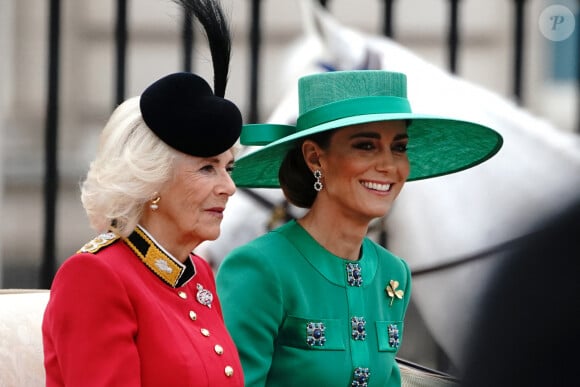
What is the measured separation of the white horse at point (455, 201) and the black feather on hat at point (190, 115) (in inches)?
36.6

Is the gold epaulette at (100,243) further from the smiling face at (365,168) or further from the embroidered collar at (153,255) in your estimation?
the smiling face at (365,168)

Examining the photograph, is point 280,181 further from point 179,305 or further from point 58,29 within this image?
point 58,29

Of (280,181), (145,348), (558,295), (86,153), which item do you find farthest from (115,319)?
(86,153)

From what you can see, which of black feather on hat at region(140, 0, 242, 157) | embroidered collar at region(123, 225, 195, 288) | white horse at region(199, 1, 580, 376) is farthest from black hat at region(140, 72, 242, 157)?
white horse at region(199, 1, 580, 376)

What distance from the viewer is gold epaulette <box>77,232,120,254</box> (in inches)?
46.8

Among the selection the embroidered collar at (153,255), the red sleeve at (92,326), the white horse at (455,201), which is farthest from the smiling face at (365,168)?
the white horse at (455,201)

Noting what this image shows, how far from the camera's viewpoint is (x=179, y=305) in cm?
125

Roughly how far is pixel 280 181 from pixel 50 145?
161 centimetres

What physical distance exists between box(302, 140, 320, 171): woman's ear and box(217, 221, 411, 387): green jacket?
95 millimetres

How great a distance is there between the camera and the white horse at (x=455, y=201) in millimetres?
2217

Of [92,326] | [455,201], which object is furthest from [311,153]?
[455,201]

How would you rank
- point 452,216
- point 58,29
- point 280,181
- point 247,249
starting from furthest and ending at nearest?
point 58,29
point 452,216
point 280,181
point 247,249

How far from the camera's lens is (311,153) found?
62.3 inches

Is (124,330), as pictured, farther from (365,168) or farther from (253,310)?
(365,168)
